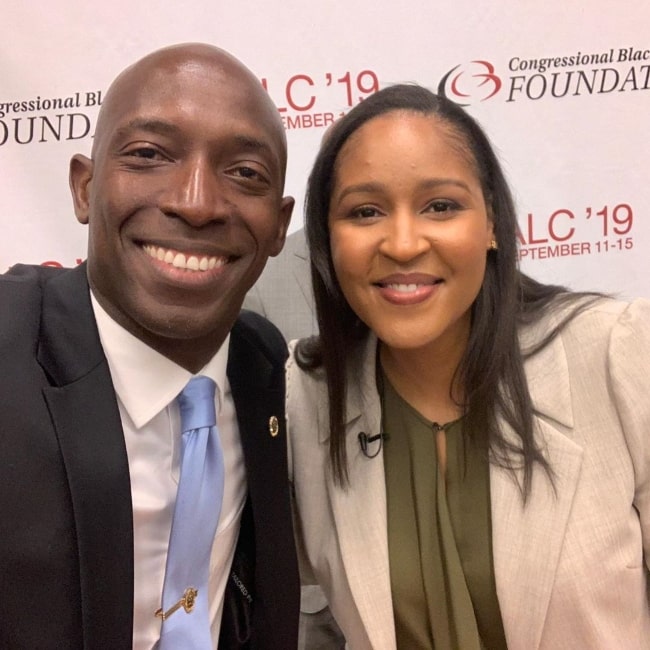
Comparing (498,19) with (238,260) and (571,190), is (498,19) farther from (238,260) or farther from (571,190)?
(238,260)

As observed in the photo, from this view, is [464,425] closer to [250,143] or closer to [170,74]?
[250,143]

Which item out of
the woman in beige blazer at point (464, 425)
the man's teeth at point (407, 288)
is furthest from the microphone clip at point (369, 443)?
the man's teeth at point (407, 288)

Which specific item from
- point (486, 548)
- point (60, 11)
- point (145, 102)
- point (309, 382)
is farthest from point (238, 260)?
point (60, 11)

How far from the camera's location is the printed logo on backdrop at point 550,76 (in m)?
1.48

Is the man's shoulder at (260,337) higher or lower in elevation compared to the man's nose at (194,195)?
lower

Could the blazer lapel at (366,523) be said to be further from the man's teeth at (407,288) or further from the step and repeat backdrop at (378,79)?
the step and repeat backdrop at (378,79)

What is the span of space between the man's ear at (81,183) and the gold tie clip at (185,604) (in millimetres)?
598

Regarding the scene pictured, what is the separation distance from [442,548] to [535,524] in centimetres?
16

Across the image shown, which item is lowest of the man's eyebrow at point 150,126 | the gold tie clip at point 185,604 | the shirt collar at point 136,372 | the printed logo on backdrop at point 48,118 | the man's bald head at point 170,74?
the gold tie clip at point 185,604

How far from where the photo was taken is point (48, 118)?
1.47 m

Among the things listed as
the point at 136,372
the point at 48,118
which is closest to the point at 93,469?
the point at 136,372

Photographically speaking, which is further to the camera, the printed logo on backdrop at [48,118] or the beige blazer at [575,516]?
the printed logo on backdrop at [48,118]

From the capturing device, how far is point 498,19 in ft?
4.80

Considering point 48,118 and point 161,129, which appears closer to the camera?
point 161,129
